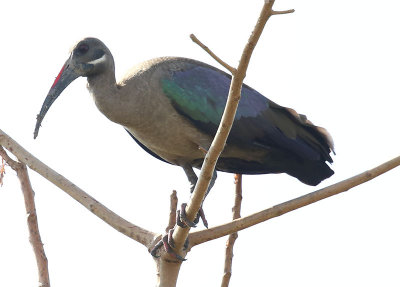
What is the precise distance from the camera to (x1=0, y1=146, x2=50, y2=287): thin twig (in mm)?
5539

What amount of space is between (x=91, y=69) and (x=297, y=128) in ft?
6.00

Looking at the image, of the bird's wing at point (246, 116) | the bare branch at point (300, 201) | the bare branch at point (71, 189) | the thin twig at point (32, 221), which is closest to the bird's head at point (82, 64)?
the bird's wing at point (246, 116)

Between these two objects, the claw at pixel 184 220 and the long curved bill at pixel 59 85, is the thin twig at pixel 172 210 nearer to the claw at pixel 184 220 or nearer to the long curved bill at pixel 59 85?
the claw at pixel 184 220

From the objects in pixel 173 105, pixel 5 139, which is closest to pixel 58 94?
pixel 173 105

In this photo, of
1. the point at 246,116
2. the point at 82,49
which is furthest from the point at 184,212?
the point at 82,49

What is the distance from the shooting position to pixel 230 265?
6.19m

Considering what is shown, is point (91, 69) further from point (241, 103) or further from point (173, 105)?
point (241, 103)

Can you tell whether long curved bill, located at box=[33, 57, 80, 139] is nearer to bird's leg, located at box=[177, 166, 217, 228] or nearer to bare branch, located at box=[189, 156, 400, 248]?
bird's leg, located at box=[177, 166, 217, 228]

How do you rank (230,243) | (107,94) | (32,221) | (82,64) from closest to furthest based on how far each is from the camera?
1. (32,221)
2. (230,243)
3. (107,94)
4. (82,64)

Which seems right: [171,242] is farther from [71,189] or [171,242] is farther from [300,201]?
[300,201]

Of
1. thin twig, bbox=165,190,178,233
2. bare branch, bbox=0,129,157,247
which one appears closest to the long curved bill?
bare branch, bbox=0,129,157,247

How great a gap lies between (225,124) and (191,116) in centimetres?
244

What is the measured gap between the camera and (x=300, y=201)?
5648 millimetres

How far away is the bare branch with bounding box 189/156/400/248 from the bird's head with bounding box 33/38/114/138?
2.38 metres
